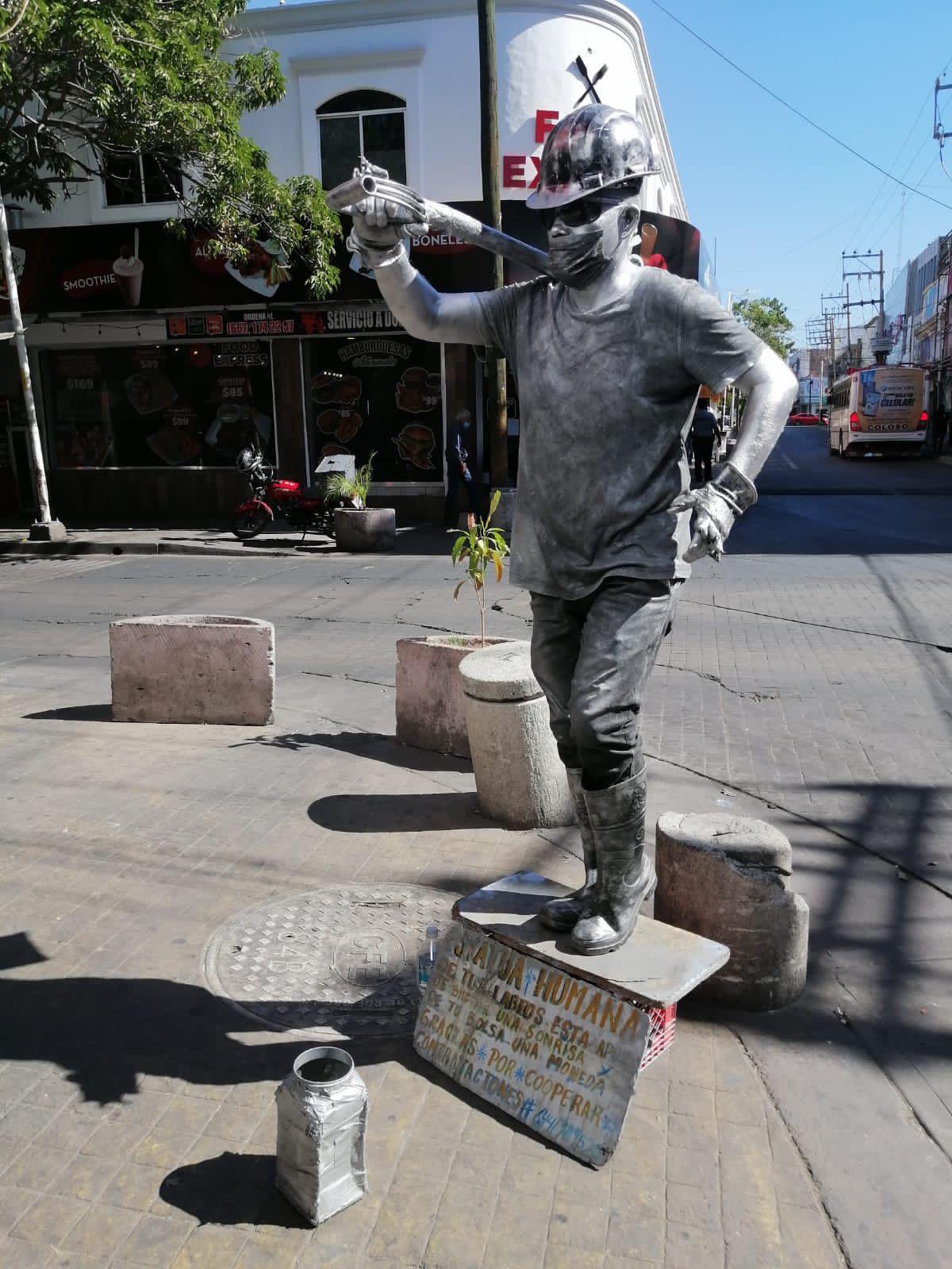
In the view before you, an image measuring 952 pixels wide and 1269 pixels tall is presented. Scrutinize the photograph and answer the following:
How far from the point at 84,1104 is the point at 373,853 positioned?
191cm

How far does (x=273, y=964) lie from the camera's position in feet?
12.4

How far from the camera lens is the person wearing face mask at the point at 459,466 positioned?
1717 centimetres

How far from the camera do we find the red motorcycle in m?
16.6

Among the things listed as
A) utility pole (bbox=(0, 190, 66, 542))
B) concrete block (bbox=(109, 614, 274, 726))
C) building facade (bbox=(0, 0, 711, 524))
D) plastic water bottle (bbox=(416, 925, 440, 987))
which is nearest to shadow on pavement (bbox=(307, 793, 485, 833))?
plastic water bottle (bbox=(416, 925, 440, 987))

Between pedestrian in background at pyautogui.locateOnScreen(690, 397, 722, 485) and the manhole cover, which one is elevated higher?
pedestrian in background at pyautogui.locateOnScreen(690, 397, 722, 485)

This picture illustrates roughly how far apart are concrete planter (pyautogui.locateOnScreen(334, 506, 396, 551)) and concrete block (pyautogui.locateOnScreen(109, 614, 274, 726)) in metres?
9.10

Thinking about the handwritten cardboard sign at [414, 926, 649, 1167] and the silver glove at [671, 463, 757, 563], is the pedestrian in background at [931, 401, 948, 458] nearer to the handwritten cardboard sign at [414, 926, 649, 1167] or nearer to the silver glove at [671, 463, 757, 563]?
the silver glove at [671, 463, 757, 563]

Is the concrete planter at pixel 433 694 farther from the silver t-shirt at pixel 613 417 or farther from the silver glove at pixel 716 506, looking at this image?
the silver glove at pixel 716 506

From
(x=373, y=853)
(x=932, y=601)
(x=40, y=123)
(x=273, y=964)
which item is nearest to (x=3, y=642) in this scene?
(x=373, y=853)

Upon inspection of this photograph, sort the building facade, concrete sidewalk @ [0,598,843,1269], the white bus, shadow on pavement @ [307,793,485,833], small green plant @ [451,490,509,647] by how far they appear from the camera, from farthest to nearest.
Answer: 1. the white bus
2. the building facade
3. small green plant @ [451,490,509,647]
4. shadow on pavement @ [307,793,485,833]
5. concrete sidewalk @ [0,598,843,1269]

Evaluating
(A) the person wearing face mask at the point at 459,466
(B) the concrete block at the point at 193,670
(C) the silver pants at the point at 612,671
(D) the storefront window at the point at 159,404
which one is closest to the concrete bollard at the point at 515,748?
(C) the silver pants at the point at 612,671

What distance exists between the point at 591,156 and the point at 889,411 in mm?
36990

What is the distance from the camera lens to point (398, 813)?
5242 millimetres

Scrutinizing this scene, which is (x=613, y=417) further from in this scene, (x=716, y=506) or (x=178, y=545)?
(x=178, y=545)
